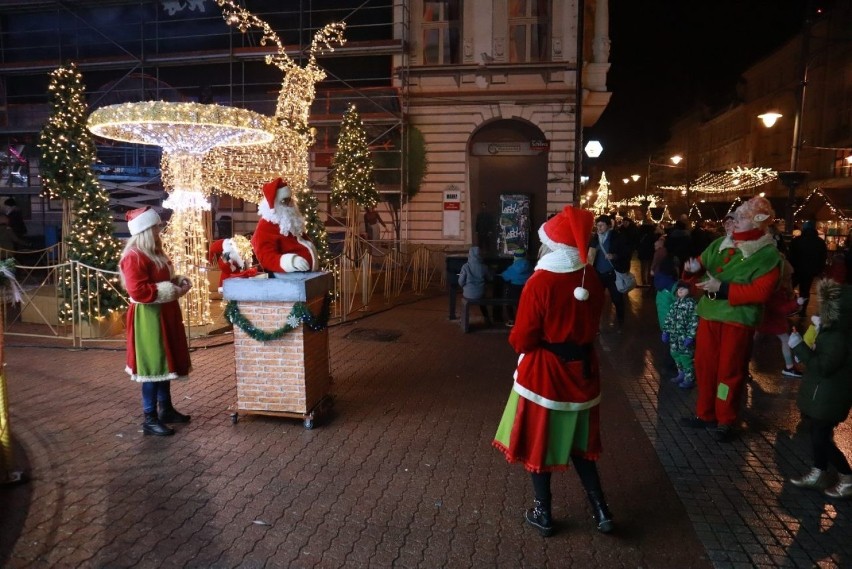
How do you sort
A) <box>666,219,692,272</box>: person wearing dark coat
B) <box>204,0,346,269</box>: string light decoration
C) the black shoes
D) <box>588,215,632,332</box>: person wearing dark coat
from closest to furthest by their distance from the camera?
the black shoes, <box>588,215,632,332</box>: person wearing dark coat, <box>204,0,346,269</box>: string light decoration, <box>666,219,692,272</box>: person wearing dark coat

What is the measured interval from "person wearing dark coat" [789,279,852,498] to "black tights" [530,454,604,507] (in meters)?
1.70

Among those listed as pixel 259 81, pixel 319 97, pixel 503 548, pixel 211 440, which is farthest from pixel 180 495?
pixel 259 81

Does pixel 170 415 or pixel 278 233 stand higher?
pixel 278 233

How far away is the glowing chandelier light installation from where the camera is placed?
26.1ft

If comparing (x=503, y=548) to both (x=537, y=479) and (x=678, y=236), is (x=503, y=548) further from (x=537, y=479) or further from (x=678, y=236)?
(x=678, y=236)

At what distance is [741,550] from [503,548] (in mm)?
1463

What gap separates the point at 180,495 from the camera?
169 inches

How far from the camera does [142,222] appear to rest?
17.3ft

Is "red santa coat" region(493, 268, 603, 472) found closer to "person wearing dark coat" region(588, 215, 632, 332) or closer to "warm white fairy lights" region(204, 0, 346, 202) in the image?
"person wearing dark coat" region(588, 215, 632, 332)

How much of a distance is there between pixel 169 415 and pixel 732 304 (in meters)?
5.22

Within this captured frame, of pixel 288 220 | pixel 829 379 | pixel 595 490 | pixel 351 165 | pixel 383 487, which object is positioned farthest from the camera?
pixel 351 165

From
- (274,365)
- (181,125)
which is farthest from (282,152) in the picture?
(274,365)

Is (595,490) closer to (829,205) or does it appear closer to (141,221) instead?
(141,221)

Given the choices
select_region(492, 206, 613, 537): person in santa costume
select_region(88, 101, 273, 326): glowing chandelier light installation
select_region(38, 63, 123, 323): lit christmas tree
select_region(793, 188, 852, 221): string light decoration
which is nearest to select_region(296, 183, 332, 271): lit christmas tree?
select_region(88, 101, 273, 326): glowing chandelier light installation
